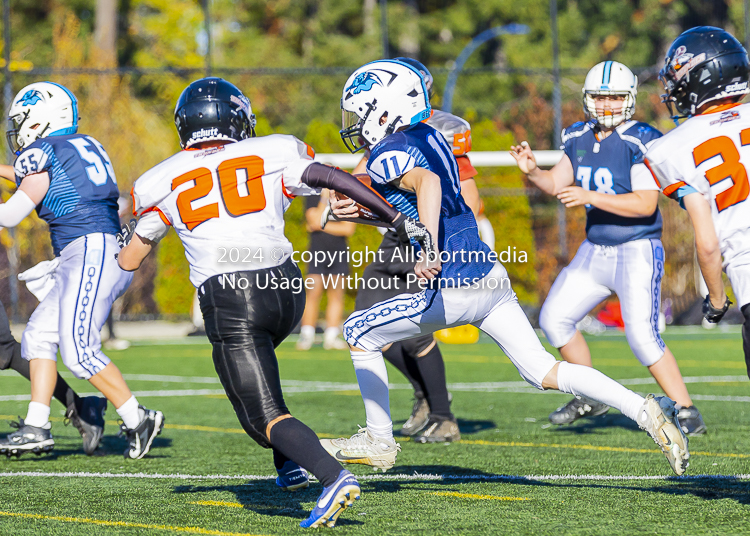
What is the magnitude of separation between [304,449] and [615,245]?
8.86ft

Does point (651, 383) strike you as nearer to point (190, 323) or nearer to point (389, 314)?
point (389, 314)

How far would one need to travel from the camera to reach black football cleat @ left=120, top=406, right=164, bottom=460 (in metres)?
4.99

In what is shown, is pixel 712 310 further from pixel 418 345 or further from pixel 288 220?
pixel 288 220

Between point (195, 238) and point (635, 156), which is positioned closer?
point (195, 238)

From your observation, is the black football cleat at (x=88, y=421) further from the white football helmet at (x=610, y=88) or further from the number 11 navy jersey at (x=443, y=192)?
the white football helmet at (x=610, y=88)

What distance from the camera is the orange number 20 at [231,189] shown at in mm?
3680

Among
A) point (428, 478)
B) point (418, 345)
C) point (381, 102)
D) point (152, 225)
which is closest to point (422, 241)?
point (381, 102)

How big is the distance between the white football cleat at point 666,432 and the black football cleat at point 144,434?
256 centimetres

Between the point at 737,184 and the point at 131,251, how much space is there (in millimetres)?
2317

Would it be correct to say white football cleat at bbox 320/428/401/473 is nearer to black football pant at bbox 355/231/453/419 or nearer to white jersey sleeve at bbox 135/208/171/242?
white jersey sleeve at bbox 135/208/171/242

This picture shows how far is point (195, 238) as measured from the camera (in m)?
3.72

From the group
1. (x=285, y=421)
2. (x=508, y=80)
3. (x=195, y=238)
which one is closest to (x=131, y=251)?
(x=195, y=238)

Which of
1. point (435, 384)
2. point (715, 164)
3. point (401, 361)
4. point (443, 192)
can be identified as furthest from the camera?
point (401, 361)

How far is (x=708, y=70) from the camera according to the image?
3689 millimetres
